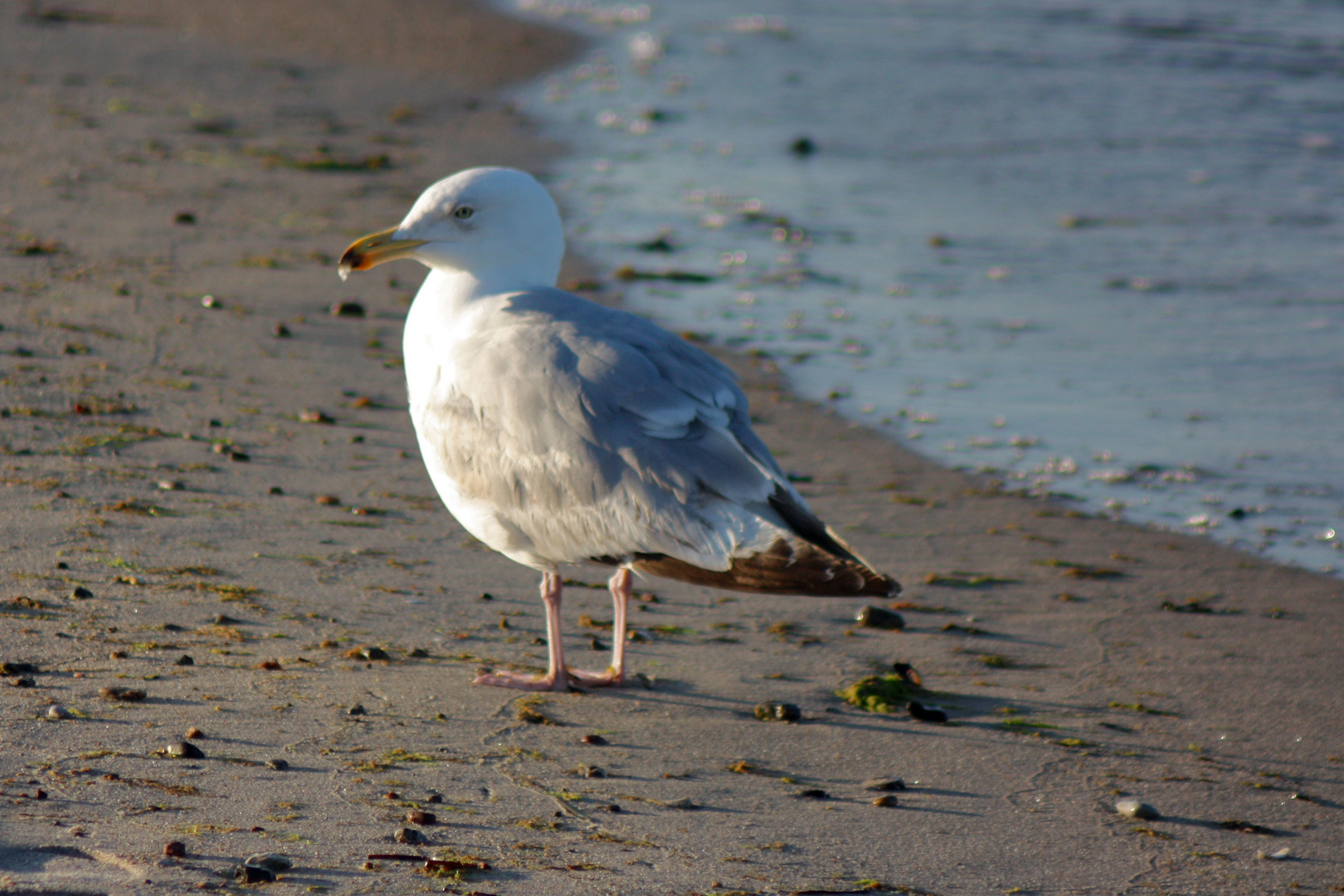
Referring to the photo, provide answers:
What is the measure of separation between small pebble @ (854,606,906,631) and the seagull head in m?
1.48

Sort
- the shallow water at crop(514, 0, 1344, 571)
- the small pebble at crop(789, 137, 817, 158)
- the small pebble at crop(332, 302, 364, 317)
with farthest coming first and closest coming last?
the small pebble at crop(789, 137, 817, 158)
the small pebble at crop(332, 302, 364, 317)
the shallow water at crop(514, 0, 1344, 571)

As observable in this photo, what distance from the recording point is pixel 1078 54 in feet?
54.5

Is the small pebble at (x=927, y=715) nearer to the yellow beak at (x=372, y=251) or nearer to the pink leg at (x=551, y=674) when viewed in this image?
the pink leg at (x=551, y=674)

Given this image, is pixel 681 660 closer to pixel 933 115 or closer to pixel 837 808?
pixel 837 808

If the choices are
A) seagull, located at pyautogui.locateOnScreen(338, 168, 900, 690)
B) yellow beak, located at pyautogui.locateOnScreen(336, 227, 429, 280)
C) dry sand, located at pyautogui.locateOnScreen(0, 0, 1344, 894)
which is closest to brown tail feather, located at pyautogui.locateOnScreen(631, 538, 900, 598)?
seagull, located at pyautogui.locateOnScreen(338, 168, 900, 690)

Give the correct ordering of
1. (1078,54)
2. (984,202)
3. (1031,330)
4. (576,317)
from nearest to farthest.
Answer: (576,317), (1031,330), (984,202), (1078,54)

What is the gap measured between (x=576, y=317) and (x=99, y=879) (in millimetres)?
1983

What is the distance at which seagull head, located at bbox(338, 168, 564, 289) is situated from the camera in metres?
4.54

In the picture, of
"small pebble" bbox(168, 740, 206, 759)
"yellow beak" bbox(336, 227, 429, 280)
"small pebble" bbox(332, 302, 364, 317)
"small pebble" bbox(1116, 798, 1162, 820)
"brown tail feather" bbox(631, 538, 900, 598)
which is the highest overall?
"yellow beak" bbox(336, 227, 429, 280)

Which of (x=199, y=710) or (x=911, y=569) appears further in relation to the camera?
(x=911, y=569)

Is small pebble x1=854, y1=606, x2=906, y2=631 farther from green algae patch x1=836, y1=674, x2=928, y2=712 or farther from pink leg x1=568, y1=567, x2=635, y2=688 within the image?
pink leg x1=568, y1=567, x2=635, y2=688

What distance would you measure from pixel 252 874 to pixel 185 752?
1.92 feet

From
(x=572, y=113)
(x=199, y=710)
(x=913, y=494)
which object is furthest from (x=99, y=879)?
(x=572, y=113)

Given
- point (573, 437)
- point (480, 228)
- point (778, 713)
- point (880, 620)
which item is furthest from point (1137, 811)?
point (480, 228)
